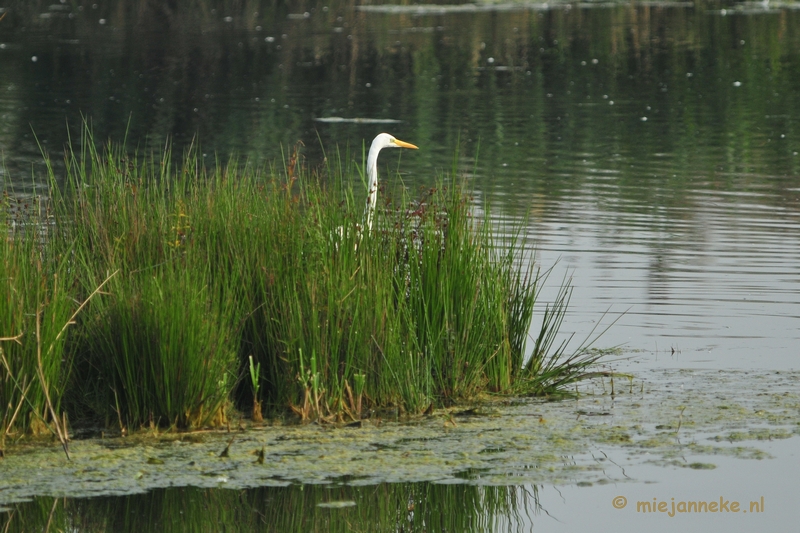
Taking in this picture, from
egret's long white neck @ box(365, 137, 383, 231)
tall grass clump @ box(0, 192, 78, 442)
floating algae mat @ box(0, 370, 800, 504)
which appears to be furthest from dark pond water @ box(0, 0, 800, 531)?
tall grass clump @ box(0, 192, 78, 442)

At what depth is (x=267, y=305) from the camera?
242 inches

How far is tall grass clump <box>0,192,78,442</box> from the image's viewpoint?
5496 millimetres

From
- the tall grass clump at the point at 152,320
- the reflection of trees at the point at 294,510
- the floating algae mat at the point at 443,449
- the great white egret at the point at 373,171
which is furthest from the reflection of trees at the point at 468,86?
the reflection of trees at the point at 294,510

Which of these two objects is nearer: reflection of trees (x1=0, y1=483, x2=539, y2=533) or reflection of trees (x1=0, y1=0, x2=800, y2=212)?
reflection of trees (x1=0, y1=483, x2=539, y2=533)

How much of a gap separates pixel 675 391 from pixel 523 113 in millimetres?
16025

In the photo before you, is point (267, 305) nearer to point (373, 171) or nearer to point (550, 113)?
point (373, 171)

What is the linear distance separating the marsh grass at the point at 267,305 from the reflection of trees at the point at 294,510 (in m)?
0.78

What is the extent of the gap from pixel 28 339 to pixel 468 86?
21.6 m

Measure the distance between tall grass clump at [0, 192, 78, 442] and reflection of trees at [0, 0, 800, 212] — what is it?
10.2 feet

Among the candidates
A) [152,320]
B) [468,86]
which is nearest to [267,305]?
[152,320]

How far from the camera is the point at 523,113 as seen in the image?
2234cm

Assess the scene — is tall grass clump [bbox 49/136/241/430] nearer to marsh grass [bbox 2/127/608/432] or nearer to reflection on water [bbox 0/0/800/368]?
marsh grass [bbox 2/127/608/432]

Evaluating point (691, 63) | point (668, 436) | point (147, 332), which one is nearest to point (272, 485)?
point (147, 332)

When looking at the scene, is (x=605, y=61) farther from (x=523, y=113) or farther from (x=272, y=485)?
(x=272, y=485)
